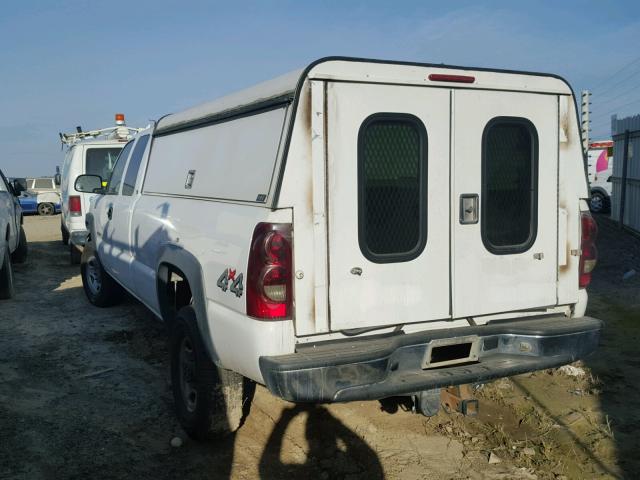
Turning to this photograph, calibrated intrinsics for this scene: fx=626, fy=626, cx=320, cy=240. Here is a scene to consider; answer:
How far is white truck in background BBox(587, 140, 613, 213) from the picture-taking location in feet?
60.7

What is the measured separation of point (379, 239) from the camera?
345 cm

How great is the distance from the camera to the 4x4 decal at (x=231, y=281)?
10.8 feet

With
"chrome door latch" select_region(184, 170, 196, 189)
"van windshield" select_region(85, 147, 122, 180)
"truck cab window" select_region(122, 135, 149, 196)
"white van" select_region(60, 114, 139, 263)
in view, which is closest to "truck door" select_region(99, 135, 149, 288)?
"truck cab window" select_region(122, 135, 149, 196)

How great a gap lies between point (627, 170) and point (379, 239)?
1201 cm

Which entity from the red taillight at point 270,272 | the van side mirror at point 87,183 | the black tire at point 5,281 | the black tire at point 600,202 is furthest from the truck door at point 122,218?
the black tire at point 600,202

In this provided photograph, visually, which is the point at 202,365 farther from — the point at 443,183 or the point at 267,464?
the point at 443,183

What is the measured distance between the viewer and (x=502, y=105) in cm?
372

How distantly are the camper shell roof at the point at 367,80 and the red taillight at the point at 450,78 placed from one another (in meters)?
0.02

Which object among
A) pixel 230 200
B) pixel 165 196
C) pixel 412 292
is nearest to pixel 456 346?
pixel 412 292

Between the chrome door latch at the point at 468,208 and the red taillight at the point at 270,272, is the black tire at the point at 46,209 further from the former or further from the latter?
the chrome door latch at the point at 468,208

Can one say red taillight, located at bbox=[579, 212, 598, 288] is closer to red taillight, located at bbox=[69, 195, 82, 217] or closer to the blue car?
red taillight, located at bbox=[69, 195, 82, 217]

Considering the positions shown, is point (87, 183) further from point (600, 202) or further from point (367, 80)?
point (600, 202)

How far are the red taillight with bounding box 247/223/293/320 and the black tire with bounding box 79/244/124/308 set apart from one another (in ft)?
14.9

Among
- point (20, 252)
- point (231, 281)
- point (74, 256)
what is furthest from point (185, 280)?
point (20, 252)
